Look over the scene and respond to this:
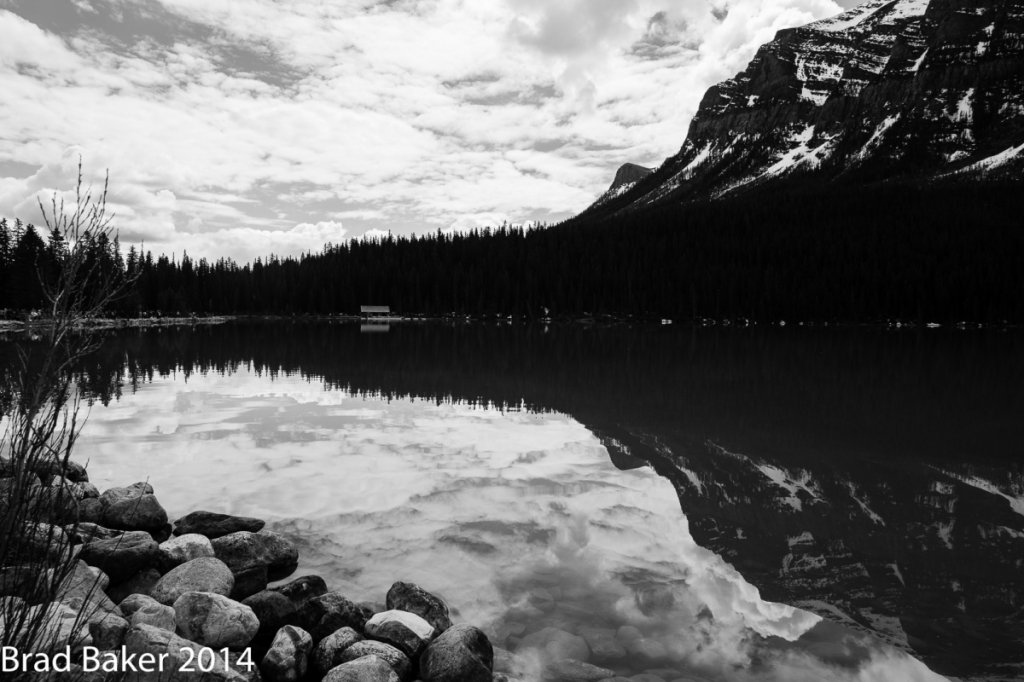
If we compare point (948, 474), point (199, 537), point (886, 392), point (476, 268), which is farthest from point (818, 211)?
point (199, 537)

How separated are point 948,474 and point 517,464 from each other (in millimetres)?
10761

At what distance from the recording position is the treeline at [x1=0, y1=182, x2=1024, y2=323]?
366ft

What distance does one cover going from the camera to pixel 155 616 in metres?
7.38

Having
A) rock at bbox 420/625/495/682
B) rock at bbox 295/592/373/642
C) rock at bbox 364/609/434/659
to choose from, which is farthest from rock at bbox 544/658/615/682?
rock at bbox 295/592/373/642

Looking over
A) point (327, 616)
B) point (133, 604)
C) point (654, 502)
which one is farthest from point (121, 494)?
point (654, 502)

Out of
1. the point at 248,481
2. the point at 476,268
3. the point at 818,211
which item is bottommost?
the point at 248,481

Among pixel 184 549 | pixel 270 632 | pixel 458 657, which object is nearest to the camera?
pixel 458 657

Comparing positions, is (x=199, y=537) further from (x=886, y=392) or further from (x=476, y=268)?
(x=476, y=268)

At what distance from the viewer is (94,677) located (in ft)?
18.2

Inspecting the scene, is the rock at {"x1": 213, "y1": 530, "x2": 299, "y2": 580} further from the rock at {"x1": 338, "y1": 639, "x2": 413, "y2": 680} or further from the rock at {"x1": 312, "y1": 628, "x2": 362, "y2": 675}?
the rock at {"x1": 338, "y1": 639, "x2": 413, "y2": 680}

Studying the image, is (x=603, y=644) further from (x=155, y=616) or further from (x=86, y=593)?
(x=86, y=593)

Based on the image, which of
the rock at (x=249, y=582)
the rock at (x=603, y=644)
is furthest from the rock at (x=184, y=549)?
the rock at (x=603, y=644)

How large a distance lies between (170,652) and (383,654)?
218cm

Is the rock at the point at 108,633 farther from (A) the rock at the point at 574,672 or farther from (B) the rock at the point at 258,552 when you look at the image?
(A) the rock at the point at 574,672
